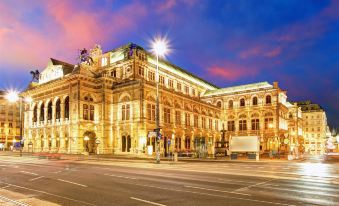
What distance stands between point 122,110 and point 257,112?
137 feet

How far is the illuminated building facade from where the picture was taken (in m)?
55.2

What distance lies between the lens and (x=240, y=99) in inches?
3413

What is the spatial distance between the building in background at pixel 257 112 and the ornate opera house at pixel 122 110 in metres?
0.27

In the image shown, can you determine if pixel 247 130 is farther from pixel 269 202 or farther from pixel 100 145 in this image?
pixel 269 202

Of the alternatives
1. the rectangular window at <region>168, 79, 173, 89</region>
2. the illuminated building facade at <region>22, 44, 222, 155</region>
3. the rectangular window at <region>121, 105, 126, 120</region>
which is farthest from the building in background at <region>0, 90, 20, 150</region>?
the rectangular window at <region>121, 105, 126, 120</region>

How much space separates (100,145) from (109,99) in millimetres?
9251

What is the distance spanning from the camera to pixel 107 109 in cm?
5931

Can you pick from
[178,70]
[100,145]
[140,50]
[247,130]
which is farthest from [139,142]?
[247,130]

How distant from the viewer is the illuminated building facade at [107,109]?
55.2 metres

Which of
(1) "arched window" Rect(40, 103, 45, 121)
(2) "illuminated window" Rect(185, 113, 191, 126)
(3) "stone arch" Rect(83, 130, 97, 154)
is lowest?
(3) "stone arch" Rect(83, 130, 97, 154)

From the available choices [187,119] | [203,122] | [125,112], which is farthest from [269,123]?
[125,112]

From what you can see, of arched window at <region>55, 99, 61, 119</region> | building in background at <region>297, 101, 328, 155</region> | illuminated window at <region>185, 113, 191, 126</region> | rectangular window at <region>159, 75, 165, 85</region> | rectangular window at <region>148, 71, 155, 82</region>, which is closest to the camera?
arched window at <region>55, 99, 61, 119</region>

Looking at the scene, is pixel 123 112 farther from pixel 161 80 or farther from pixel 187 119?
pixel 161 80

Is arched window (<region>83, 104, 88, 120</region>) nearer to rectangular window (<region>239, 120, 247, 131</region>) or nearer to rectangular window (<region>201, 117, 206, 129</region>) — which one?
rectangular window (<region>201, 117, 206, 129</region>)
